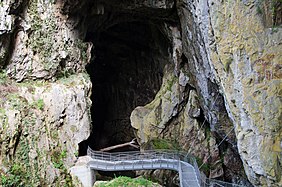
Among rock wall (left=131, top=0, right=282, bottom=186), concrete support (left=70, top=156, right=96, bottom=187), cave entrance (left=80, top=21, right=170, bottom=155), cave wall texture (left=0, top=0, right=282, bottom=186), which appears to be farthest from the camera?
cave entrance (left=80, top=21, right=170, bottom=155)

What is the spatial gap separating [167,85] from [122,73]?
6.29 meters

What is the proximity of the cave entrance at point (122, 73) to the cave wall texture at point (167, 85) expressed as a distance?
836 millimetres

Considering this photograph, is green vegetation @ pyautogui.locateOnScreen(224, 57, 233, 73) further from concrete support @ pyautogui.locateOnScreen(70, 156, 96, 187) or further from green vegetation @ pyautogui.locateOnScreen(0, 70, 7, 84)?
green vegetation @ pyautogui.locateOnScreen(0, 70, 7, 84)

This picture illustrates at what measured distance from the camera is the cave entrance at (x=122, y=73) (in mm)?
20922

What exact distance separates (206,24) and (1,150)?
826cm

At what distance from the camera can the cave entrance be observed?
20922mm

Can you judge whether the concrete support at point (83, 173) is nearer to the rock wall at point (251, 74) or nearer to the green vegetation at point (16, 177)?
the green vegetation at point (16, 177)

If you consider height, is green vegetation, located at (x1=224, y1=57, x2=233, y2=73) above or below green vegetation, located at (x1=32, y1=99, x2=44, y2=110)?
above

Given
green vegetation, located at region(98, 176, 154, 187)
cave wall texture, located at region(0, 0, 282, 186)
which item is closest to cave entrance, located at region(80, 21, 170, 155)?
cave wall texture, located at region(0, 0, 282, 186)

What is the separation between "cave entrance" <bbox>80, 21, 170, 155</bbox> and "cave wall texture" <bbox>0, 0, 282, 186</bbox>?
836 mm

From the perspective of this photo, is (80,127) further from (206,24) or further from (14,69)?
(206,24)

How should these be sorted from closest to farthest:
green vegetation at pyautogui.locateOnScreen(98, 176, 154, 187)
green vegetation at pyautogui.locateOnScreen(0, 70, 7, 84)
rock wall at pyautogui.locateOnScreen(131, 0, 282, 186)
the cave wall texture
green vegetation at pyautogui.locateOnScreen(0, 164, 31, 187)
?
1. rock wall at pyautogui.locateOnScreen(131, 0, 282, 186)
2. the cave wall texture
3. green vegetation at pyautogui.locateOnScreen(0, 164, 31, 187)
4. green vegetation at pyautogui.locateOnScreen(98, 176, 154, 187)
5. green vegetation at pyautogui.locateOnScreen(0, 70, 7, 84)

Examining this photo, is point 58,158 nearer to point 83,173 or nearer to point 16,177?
point 83,173

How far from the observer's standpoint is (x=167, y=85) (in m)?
18.5
